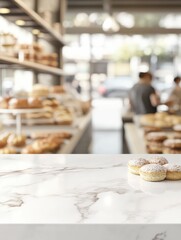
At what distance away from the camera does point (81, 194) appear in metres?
1.53

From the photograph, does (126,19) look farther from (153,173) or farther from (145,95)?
(153,173)

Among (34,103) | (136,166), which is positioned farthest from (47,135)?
(136,166)

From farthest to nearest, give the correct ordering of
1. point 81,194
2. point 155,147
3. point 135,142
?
point 135,142 < point 155,147 < point 81,194

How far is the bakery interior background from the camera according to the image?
5.91 m

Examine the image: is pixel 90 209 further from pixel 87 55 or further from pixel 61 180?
pixel 87 55

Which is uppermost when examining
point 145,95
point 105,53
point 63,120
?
point 105,53

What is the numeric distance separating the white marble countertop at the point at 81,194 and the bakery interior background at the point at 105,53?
2816 millimetres

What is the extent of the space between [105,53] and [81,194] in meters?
11.4

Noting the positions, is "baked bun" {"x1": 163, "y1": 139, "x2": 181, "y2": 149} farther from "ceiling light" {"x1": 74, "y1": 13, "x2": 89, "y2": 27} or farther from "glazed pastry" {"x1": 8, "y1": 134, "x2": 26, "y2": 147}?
"ceiling light" {"x1": 74, "y1": 13, "x2": 89, "y2": 27}

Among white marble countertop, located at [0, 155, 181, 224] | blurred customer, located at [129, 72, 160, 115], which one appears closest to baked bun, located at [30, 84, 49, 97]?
blurred customer, located at [129, 72, 160, 115]

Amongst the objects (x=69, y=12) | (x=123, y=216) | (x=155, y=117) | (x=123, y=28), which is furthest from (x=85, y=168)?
(x=69, y=12)

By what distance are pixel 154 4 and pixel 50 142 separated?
755 cm

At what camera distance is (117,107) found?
1593 centimetres

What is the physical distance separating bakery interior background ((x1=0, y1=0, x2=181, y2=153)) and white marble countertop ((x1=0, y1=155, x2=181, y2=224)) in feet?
9.24
